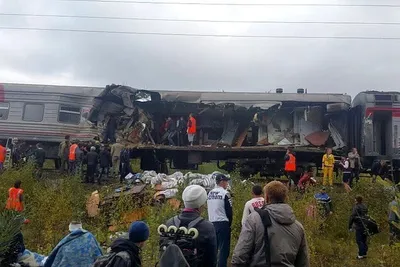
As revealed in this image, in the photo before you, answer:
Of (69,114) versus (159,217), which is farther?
(69,114)

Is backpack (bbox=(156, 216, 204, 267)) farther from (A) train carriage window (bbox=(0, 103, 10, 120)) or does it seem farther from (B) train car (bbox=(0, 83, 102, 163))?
(A) train carriage window (bbox=(0, 103, 10, 120))

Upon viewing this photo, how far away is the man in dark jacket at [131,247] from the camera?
3.02 metres

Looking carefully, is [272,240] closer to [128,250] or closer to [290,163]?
[128,250]

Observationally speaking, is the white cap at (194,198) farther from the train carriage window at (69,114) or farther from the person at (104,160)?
the train carriage window at (69,114)

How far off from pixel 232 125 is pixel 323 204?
594cm

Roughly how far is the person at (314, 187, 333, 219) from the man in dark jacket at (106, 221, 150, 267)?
271 inches

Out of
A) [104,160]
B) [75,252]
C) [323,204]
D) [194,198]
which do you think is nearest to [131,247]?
[194,198]

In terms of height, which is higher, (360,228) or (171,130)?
(171,130)

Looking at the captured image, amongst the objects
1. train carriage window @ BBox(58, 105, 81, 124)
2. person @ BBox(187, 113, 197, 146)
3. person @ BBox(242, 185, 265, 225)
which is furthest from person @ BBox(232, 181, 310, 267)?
train carriage window @ BBox(58, 105, 81, 124)

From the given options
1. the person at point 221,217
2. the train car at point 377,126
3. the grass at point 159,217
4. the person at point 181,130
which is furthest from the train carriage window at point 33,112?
the person at point 221,217

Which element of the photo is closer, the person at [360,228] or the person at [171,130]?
the person at [360,228]

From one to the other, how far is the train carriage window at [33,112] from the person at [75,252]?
1390cm

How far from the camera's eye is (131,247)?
3.12 meters

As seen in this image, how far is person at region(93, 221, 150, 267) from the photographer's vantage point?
3023 mm
